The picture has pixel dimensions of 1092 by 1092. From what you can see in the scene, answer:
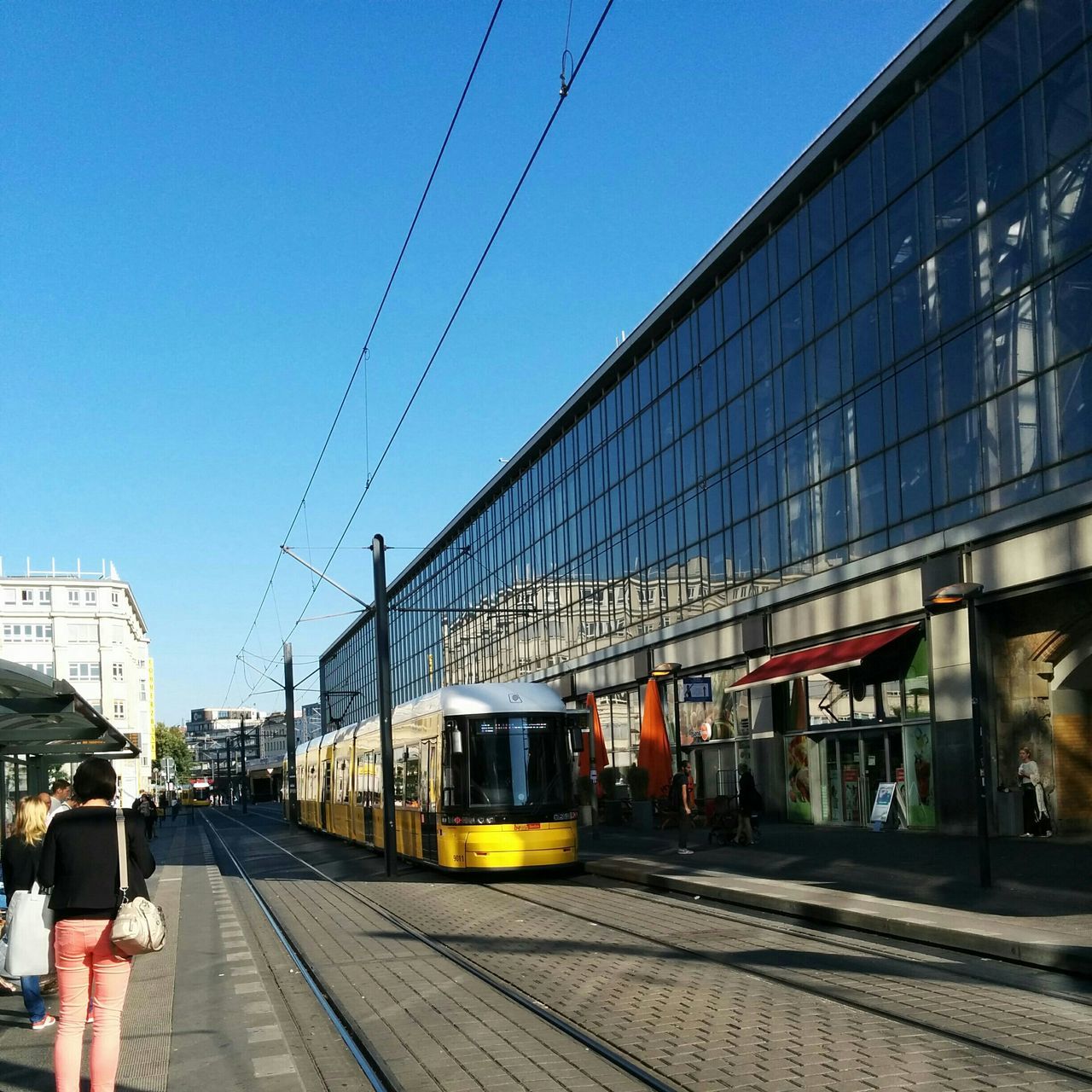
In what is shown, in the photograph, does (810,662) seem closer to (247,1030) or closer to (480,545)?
(247,1030)

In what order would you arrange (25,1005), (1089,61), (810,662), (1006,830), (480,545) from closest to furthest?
(25,1005), (1089,61), (1006,830), (810,662), (480,545)

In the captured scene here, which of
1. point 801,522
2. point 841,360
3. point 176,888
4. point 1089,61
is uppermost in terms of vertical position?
point 1089,61

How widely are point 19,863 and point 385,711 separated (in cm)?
1735

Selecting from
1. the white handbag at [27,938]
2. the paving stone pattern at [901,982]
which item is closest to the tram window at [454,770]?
the paving stone pattern at [901,982]

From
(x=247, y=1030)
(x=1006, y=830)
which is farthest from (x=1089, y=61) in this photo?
(x=247, y=1030)

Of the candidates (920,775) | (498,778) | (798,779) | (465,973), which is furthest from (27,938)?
(798,779)

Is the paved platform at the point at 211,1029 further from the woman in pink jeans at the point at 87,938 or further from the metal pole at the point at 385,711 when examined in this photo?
the metal pole at the point at 385,711

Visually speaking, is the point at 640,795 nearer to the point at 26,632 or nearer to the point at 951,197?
the point at 951,197

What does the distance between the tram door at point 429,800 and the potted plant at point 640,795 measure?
26.5ft

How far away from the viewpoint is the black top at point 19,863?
10219 millimetres

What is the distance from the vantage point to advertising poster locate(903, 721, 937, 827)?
27141 millimetres

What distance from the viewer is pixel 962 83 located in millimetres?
25688

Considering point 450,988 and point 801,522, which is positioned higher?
point 801,522

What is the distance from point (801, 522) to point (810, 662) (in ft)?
13.4
